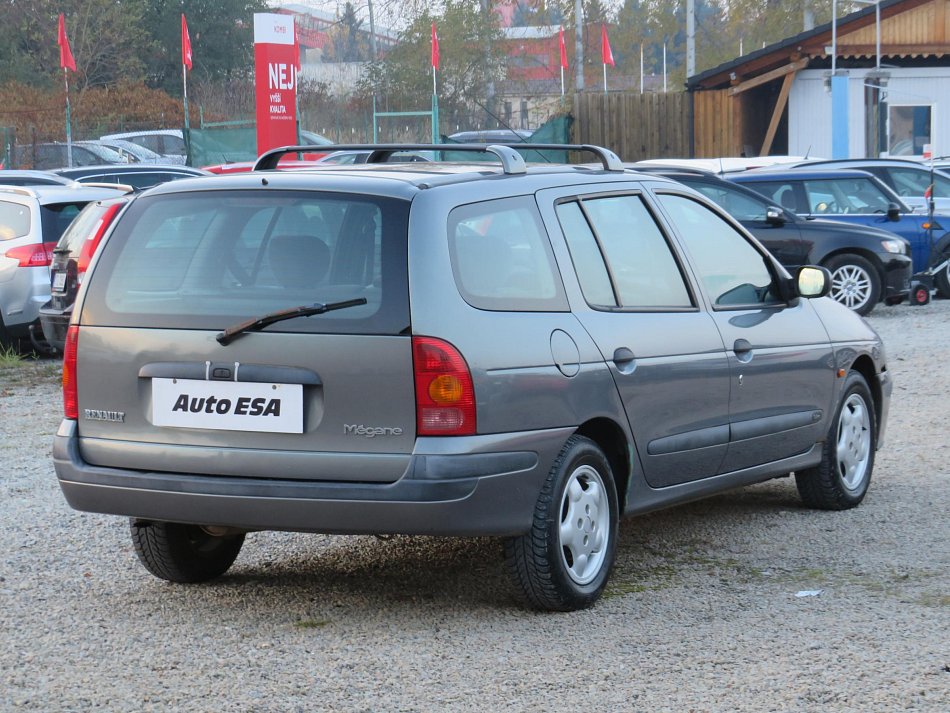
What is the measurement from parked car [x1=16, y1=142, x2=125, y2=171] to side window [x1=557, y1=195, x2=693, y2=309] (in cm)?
2661

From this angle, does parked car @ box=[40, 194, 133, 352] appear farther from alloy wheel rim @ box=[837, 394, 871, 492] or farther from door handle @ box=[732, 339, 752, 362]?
door handle @ box=[732, 339, 752, 362]

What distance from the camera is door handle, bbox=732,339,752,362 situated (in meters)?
6.17

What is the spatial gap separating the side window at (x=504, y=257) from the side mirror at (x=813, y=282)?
73.7 inches

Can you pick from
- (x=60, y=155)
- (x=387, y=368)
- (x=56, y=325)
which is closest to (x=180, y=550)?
(x=387, y=368)

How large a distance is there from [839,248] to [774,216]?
100cm

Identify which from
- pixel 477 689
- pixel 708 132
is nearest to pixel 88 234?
pixel 477 689

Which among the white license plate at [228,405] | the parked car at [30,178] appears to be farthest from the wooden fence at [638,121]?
the white license plate at [228,405]

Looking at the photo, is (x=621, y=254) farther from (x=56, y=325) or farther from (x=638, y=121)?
(x=638, y=121)

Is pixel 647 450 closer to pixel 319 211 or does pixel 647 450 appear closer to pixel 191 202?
pixel 319 211

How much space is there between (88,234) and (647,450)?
26.7 feet

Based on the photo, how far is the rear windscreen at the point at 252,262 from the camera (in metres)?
4.81

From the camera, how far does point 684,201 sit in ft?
21.0

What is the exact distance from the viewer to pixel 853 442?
7.24 m

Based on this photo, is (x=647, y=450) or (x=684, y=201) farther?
(x=684, y=201)
